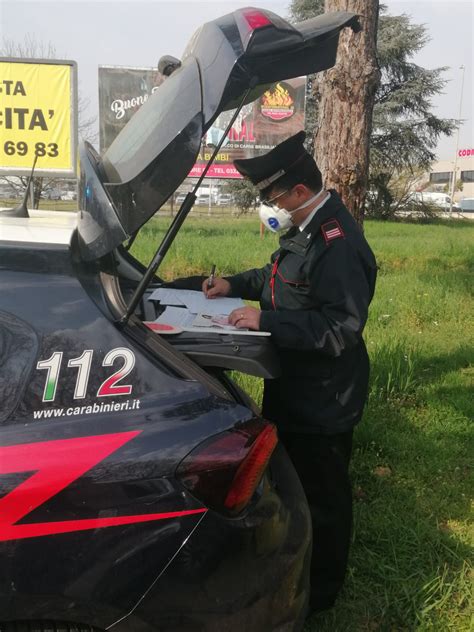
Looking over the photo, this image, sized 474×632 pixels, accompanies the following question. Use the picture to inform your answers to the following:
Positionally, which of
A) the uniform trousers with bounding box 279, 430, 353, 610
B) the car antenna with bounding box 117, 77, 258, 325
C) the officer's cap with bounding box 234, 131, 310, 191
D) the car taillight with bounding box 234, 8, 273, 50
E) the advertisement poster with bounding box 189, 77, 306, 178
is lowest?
the uniform trousers with bounding box 279, 430, 353, 610

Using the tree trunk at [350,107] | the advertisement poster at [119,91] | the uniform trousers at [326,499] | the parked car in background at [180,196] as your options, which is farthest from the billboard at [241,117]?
the uniform trousers at [326,499]

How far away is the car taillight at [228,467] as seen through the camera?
1578 mm

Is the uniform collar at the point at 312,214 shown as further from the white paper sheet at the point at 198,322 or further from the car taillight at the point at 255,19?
the car taillight at the point at 255,19

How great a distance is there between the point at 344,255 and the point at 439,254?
10.6 metres

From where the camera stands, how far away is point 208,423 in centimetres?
165

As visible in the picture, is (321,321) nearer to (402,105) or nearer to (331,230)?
(331,230)

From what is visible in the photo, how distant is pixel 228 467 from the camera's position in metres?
1.62

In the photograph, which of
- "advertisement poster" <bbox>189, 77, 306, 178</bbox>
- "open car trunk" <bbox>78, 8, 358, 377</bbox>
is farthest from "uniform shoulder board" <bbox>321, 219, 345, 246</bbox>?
"advertisement poster" <bbox>189, 77, 306, 178</bbox>

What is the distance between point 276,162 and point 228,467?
3.95ft

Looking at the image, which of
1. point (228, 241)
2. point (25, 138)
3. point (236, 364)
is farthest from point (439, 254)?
point (236, 364)

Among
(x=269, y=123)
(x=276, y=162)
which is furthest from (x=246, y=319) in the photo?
(x=269, y=123)

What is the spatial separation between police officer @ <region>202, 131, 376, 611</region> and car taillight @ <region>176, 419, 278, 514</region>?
0.54 m

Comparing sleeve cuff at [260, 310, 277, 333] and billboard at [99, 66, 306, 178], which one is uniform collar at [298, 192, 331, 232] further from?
billboard at [99, 66, 306, 178]

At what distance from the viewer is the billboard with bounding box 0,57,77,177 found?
29.2 ft
